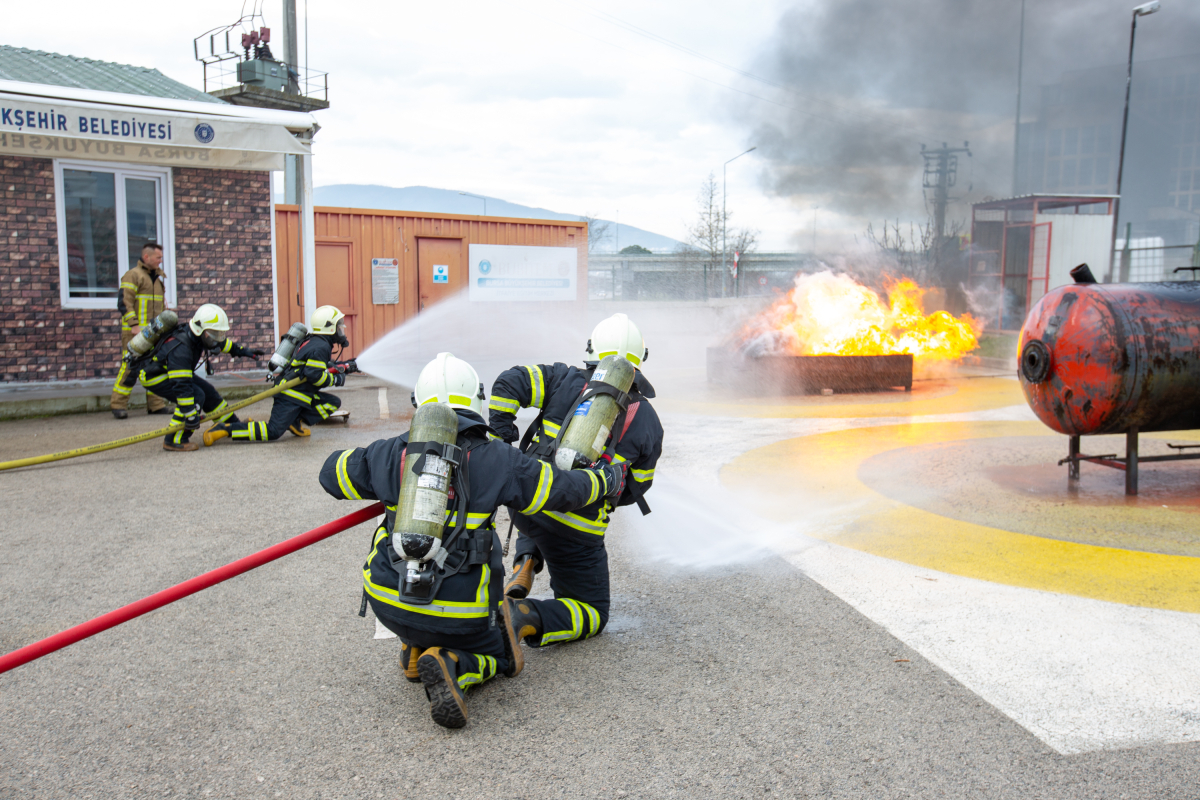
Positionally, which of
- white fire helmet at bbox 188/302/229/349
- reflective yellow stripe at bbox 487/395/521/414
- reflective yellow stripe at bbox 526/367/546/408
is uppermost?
white fire helmet at bbox 188/302/229/349

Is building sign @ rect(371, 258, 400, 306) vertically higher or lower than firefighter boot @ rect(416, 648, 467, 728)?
higher

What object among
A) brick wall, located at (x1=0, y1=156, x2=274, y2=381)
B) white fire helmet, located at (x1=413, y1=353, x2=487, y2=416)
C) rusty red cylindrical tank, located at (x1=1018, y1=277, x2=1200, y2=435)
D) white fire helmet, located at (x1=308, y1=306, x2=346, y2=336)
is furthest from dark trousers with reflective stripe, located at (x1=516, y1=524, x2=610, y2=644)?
brick wall, located at (x1=0, y1=156, x2=274, y2=381)

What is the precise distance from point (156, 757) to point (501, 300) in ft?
45.5

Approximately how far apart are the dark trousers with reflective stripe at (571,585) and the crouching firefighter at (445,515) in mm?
430

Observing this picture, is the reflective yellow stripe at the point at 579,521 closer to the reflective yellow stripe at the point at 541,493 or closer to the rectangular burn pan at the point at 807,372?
the reflective yellow stripe at the point at 541,493

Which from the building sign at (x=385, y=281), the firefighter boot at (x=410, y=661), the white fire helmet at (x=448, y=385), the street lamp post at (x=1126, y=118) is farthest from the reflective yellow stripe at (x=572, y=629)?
the street lamp post at (x=1126, y=118)

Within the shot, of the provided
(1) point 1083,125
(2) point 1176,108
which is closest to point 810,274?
(1) point 1083,125

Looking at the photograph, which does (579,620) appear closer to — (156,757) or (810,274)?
(156,757)

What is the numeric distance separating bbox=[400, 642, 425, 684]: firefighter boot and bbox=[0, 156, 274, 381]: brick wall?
31.1 feet

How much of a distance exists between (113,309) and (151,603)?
9.50 m

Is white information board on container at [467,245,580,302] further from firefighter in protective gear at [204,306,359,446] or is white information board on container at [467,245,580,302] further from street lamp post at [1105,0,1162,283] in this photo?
street lamp post at [1105,0,1162,283]

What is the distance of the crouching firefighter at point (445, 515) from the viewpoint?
9.43ft

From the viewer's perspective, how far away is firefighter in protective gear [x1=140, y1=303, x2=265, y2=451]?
25.5 ft

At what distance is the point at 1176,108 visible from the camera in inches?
2542
